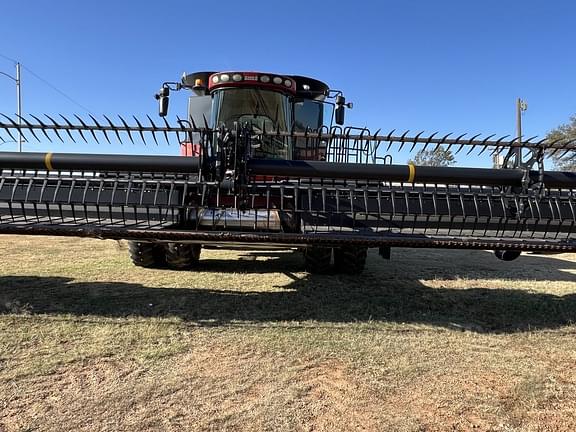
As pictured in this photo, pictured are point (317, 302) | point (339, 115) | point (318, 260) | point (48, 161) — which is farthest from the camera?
point (339, 115)

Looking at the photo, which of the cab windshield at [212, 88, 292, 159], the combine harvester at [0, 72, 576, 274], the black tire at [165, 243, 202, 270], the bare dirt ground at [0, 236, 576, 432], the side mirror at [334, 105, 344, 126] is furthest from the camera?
the side mirror at [334, 105, 344, 126]

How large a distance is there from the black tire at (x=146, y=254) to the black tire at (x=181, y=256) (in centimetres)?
13

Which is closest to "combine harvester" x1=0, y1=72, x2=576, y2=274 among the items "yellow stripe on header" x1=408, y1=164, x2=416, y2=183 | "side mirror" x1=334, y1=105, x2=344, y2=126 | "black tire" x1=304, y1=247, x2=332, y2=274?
"yellow stripe on header" x1=408, y1=164, x2=416, y2=183

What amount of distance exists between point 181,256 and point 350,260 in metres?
Result: 1.96

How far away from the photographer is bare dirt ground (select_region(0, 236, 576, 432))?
2.16m

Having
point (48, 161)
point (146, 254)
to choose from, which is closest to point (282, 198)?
point (48, 161)

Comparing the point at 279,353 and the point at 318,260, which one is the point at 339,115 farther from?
the point at 279,353

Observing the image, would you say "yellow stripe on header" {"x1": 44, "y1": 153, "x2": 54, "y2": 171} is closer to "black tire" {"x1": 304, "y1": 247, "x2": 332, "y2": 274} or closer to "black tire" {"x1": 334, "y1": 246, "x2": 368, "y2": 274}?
"black tire" {"x1": 304, "y1": 247, "x2": 332, "y2": 274}

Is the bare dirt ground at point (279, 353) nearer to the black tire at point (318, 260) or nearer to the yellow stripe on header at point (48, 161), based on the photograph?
the black tire at point (318, 260)

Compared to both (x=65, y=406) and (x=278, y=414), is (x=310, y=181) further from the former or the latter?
(x=65, y=406)

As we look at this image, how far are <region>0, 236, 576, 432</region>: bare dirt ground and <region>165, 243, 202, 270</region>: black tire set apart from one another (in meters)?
0.25

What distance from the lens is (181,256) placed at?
5250 mm

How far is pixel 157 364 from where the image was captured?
266cm

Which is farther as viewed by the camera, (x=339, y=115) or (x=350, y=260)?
(x=339, y=115)
